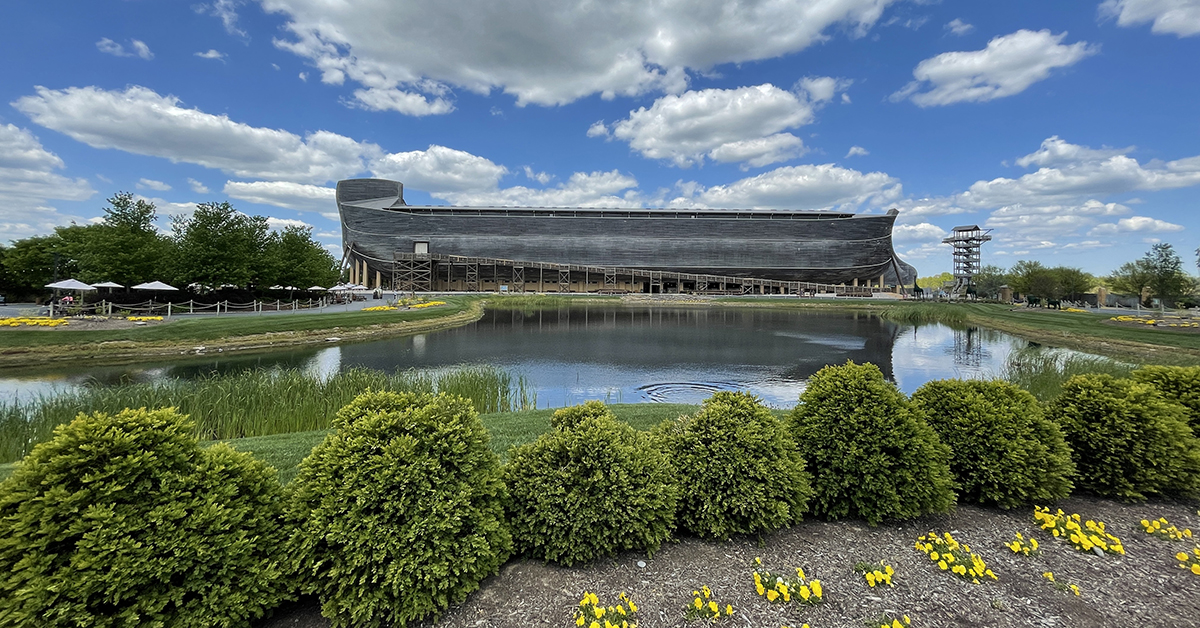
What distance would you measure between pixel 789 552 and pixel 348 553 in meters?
3.23

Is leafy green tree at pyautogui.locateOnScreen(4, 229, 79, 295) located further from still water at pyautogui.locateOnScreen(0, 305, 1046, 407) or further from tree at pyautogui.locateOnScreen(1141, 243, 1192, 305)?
tree at pyautogui.locateOnScreen(1141, 243, 1192, 305)

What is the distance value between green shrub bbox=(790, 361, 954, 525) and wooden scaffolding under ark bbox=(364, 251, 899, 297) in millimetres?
73126

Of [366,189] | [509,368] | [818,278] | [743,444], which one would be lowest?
[509,368]

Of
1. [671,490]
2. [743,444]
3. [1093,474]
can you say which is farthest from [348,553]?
[1093,474]

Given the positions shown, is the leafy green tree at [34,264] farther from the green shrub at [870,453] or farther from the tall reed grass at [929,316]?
the tall reed grass at [929,316]

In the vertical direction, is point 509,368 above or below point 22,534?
below

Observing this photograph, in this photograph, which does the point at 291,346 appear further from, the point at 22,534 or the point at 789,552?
the point at 789,552

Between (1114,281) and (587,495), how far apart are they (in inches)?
2698

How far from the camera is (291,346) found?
72.2 ft

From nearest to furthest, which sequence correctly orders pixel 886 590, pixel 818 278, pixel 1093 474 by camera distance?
pixel 886 590, pixel 1093 474, pixel 818 278

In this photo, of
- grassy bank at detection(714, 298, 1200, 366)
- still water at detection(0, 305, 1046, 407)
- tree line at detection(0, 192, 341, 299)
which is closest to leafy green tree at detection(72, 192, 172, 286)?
tree line at detection(0, 192, 341, 299)

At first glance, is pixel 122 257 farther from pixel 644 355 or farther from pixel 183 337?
pixel 644 355

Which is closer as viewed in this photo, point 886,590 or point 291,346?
point 886,590

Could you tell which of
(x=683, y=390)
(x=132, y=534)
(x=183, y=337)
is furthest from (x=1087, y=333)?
(x=183, y=337)
